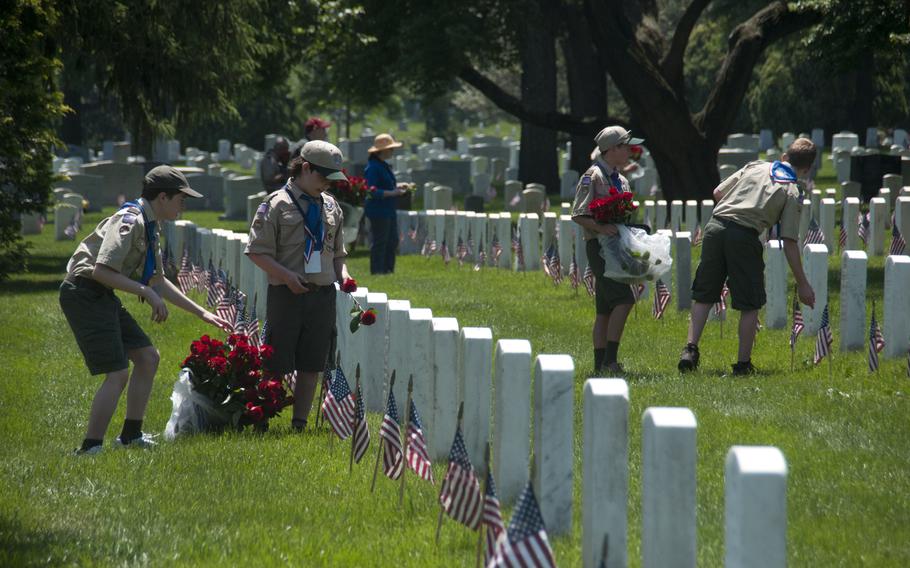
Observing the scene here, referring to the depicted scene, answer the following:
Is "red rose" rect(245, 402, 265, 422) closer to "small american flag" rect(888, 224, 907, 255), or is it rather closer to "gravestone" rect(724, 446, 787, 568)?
"gravestone" rect(724, 446, 787, 568)

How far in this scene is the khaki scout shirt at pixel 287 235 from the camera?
888 cm

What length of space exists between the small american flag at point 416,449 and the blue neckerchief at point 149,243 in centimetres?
250

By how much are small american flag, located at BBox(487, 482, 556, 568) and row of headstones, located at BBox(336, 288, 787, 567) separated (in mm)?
374

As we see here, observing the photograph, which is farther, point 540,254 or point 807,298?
point 540,254

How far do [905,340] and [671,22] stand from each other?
57.6m

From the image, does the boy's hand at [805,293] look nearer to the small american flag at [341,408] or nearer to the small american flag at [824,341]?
the small american flag at [824,341]

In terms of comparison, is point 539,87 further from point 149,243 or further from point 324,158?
point 149,243

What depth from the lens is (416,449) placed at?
6.76 meters

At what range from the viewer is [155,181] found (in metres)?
8.53

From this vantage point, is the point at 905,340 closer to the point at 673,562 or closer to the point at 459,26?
the point at 673,562

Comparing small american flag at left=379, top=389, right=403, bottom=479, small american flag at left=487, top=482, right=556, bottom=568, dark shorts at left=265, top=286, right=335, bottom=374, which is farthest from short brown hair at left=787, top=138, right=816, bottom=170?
small american flag at left=487, top=482, right=556, bottom=568

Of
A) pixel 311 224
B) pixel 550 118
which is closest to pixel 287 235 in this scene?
pixel 311 224

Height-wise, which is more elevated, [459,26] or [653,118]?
[459,26]

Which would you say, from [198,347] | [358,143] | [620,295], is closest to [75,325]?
[198,347]
